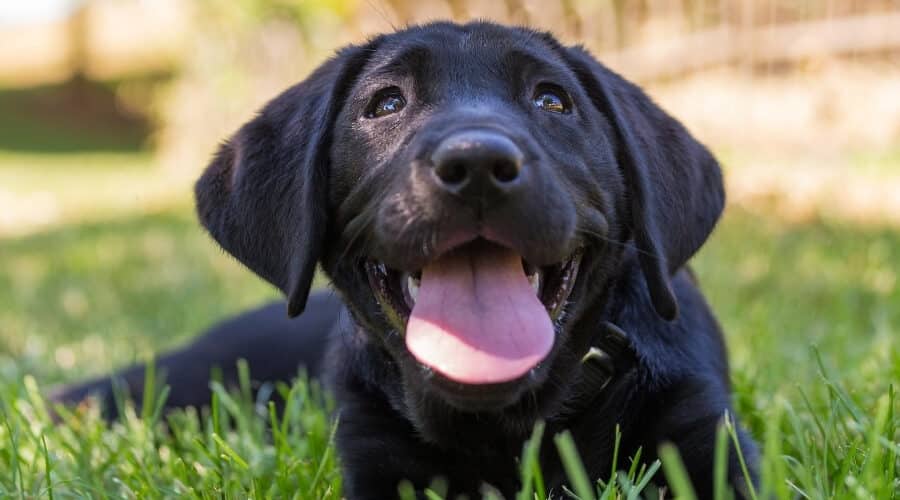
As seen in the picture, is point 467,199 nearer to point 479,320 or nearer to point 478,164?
point 478,164

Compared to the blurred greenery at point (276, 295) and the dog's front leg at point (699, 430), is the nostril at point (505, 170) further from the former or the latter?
the dog's front leg at point (699, 430)

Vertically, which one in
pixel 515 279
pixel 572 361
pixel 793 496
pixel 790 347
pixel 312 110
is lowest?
pixel 790 347

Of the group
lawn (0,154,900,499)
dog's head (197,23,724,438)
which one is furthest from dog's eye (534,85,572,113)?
lawn (0,154,900,499)

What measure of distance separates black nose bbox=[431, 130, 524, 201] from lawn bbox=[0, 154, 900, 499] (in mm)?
538

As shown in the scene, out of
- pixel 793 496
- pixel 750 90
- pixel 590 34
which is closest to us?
pixel 793 496

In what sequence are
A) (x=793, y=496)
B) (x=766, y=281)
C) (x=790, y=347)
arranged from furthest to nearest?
(x=766, y=281) < (x=790, y=347) < (x=793, y=496)

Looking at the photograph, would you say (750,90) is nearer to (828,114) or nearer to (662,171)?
(828,114)

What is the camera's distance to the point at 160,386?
3.70 meters

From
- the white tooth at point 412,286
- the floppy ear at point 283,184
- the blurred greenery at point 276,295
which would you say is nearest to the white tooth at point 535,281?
the white tooth at point 412,286

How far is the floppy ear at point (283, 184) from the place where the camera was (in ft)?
8.29

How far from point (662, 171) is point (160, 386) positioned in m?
2.00

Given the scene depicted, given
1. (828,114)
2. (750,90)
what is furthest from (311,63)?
(828,114)

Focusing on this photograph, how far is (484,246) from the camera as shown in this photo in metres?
2.33

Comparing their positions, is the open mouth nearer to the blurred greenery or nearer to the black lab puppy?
the black lab puppy
